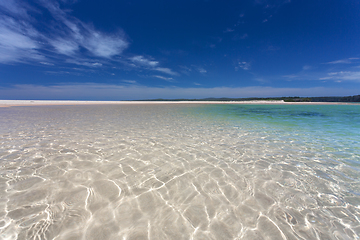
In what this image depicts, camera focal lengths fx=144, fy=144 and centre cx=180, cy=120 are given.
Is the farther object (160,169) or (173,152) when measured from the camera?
(173,152)

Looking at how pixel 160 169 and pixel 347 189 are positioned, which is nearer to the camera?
pixel 347 189

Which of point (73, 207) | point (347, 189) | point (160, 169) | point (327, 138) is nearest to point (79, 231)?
point (73, 207)

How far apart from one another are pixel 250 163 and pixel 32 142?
785cm

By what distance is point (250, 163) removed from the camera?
13.3ft

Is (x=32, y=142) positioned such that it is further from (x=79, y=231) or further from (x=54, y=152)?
(x=79, y=231)

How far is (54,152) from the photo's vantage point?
4.64 meters

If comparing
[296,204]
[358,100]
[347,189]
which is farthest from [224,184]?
[358,100]

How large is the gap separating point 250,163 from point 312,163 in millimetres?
1736

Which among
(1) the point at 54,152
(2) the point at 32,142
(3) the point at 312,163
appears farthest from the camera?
(2) the point at 32,142

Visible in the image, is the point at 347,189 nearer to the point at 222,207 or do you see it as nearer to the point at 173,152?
the point at 222,207

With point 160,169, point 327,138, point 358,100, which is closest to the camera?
point 160,169

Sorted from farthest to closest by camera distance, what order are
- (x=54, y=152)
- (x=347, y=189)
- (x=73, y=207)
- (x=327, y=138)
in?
(x=327, y=138) → (x=54, y=152) → (x=347, y=189) → (x=73, y=207)

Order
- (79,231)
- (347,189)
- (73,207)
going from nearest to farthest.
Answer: (79,231) → (73,207) → (347,189)

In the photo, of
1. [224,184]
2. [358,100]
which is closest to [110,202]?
[224,184]
